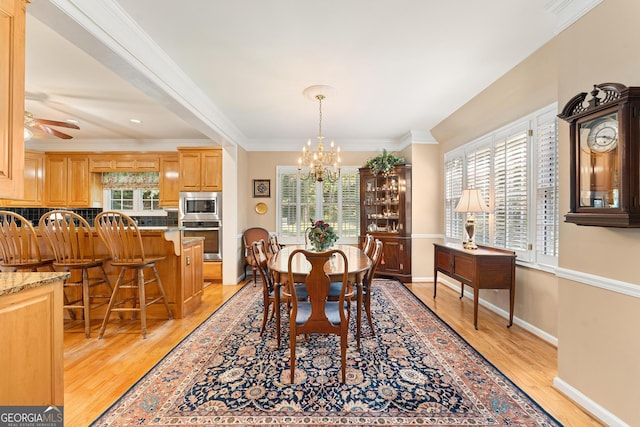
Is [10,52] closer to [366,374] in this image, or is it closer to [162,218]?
[366,374]

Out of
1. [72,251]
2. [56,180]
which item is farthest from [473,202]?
[56,180]

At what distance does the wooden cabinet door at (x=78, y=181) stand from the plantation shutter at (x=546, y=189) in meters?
7.09

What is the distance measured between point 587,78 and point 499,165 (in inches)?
71.0

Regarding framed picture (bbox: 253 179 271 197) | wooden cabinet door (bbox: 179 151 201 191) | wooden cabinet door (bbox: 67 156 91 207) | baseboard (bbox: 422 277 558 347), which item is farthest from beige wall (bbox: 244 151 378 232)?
Result: wooden cabinet door (bbox: 67 156 91 207)

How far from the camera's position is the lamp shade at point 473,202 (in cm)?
339

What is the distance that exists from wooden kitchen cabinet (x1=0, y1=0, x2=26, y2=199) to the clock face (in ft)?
10.0

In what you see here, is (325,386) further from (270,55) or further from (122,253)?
(270,55)

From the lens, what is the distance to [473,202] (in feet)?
11.2

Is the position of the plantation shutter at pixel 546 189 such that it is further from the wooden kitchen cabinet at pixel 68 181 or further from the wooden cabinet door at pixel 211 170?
the wooden kitchen cabinet at pixel 68 181

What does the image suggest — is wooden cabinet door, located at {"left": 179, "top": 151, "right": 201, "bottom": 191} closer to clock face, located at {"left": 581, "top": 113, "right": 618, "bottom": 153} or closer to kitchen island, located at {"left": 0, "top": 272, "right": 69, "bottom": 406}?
kitchen island, located at {"left": 0, "top": 272, "right": 69, "bottom": 406}

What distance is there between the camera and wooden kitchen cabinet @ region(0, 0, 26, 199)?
4.30ft

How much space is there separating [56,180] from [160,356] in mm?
4954

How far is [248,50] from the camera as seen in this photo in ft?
8.16

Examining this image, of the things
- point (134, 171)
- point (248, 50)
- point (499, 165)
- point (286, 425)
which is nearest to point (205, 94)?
point (248, 50)
